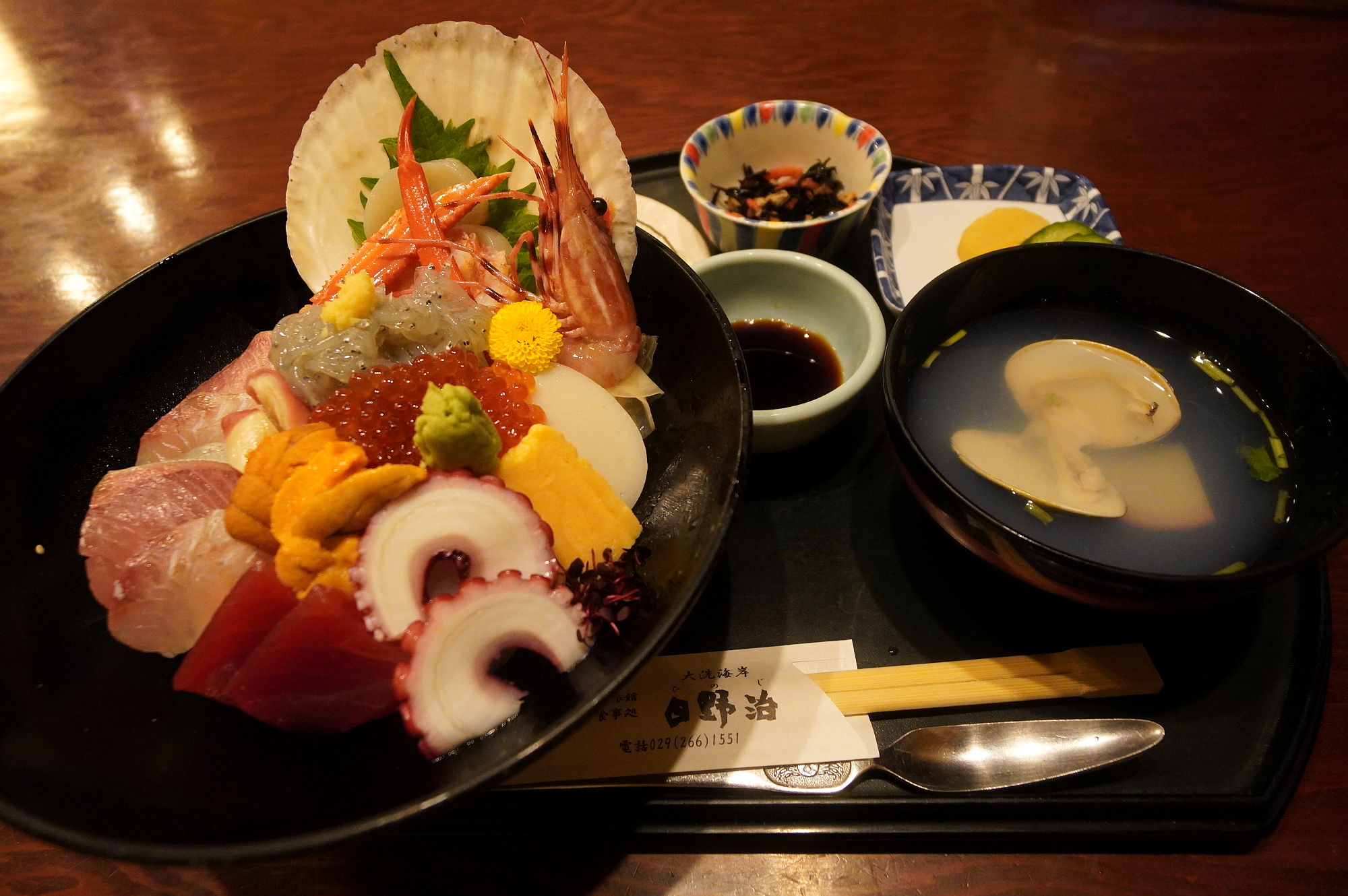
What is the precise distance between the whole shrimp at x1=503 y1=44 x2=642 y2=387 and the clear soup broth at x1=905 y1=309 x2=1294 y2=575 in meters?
0.58

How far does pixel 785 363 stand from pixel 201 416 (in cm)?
125

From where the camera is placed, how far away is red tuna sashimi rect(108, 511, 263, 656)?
1.01m

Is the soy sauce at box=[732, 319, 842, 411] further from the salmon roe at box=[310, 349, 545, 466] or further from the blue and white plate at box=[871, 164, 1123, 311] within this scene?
the salmon roe at box=[310, 349, 545, 466]

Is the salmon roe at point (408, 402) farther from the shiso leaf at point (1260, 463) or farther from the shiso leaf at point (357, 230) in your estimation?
the shiso leaf at point (1260, 463)

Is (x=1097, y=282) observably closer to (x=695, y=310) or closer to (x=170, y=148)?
(x=695, y=310)

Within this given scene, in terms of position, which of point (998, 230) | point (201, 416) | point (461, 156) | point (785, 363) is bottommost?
point (785, 363)

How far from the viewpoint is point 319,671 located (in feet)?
2.94

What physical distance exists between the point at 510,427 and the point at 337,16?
2.93 m

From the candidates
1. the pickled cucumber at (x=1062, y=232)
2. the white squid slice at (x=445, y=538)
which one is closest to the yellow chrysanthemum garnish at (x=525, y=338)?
the white squid slice at (x=445, y=538)

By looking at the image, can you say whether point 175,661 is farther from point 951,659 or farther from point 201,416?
point 951,659

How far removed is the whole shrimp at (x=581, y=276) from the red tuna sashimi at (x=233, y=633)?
65 centimetres

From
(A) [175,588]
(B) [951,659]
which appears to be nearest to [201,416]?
(A) [175,588]

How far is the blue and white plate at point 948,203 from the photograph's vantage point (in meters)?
1.93

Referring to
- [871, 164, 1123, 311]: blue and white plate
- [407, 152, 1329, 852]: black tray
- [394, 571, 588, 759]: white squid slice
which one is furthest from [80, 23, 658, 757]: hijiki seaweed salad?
[871, 164, 1123, 311]: blue and white plate
